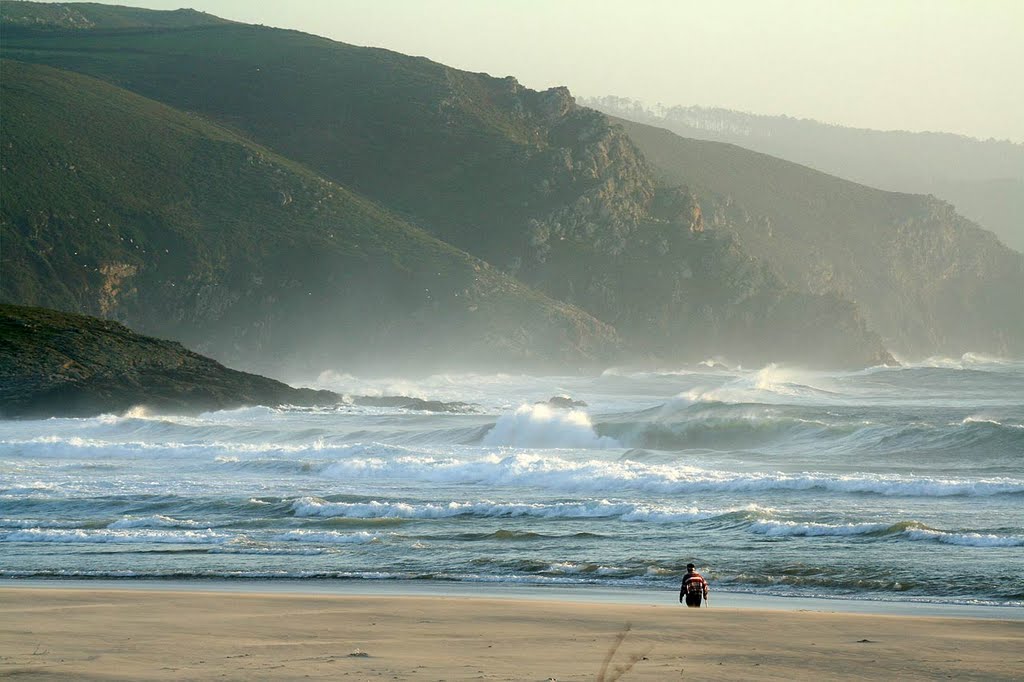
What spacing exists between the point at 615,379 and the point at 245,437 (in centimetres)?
5206

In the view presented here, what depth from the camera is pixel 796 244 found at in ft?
518

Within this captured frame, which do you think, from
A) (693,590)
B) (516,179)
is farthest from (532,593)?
(516,179)

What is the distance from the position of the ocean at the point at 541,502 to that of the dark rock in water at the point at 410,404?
8.52 meters

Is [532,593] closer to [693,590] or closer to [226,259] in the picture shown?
[693,590]

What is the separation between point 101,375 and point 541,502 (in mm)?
35930

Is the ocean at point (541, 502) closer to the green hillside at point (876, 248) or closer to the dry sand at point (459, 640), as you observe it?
the dry sand at point (459, 640)

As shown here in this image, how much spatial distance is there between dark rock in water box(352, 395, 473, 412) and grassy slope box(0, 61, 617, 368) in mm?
34973

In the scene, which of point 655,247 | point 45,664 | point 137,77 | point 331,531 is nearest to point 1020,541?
point 331,531

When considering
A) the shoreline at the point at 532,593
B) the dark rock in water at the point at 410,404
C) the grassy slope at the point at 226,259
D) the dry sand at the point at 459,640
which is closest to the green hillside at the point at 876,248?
the grassy slope at the point at 226,259

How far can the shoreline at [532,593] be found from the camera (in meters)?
15.9

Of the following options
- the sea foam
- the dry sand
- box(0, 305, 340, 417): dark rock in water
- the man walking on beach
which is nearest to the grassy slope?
box(0, 305, 340, 417): dark rock in water

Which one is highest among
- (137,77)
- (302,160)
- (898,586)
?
(137,77)

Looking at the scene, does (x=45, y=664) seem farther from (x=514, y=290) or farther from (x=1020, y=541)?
(x=514, y=290)

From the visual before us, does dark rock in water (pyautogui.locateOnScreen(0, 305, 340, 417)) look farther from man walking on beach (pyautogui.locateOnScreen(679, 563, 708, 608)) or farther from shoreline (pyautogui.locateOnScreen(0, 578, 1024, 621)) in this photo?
man walking on beach (pyautogui.locateOnScreen(679, 563, 708, 608))
